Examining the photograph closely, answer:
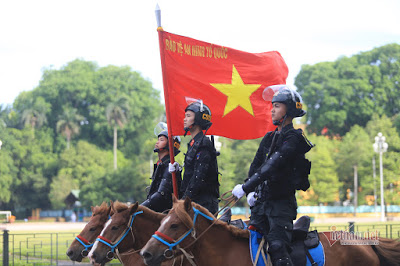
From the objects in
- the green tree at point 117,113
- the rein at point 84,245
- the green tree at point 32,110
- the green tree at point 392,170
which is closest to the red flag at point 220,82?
the rein at point 84,245

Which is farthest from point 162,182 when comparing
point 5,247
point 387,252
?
point 5,247

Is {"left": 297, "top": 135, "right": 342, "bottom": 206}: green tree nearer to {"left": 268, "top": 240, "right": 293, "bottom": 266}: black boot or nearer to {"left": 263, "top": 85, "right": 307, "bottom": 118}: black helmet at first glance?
{"left": 263, "top": 85, "right": 307, "bottom": 118}: black helmet

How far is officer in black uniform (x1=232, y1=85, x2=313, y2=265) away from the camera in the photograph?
670 centimetres

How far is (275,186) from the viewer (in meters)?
6.94

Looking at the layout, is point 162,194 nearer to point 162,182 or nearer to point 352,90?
point 162,182

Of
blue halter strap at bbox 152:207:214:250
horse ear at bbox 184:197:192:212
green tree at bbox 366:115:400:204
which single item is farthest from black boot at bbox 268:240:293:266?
green tree at bbox 366:115:400:204

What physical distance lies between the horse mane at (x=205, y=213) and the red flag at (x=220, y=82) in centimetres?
278

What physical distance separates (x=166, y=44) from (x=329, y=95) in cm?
7698

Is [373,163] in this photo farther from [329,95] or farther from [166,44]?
[166,44]

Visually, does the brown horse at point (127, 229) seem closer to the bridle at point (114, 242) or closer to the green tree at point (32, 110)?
the bridle at point (114, 242)

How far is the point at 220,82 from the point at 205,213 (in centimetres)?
397

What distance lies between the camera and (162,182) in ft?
30.9

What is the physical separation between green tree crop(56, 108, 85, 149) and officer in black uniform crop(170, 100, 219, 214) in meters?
78.4

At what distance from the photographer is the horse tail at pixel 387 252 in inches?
299
